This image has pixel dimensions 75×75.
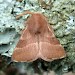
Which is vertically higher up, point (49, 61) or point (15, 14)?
point (15, 14)

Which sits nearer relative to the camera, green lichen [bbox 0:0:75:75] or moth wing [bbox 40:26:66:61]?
moth wing [bbox 40:26:66:61]

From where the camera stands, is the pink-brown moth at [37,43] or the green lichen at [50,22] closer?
the pink-brown moth at [37,43]

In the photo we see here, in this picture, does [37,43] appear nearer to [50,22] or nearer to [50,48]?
[50,48]

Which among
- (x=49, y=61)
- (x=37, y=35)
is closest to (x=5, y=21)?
(x=37, y=35)

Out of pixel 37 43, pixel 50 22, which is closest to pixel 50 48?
pixel 37 43

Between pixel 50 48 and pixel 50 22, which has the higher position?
pixel 50 22

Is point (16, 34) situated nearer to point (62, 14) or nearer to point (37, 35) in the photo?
point (37, 35)
